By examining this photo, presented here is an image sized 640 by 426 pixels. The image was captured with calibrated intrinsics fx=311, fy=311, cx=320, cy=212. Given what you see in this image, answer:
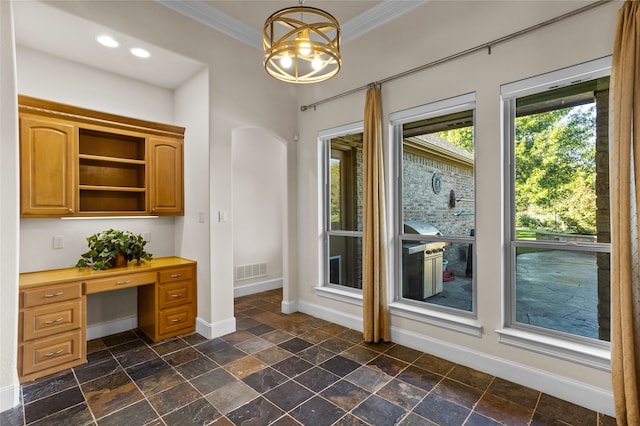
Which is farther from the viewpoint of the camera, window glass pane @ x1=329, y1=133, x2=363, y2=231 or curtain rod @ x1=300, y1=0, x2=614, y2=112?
window glass pane @ x1=329, y1=133, x2=363, y2=231

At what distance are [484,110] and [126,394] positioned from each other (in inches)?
146

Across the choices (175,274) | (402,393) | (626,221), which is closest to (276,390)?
(402,393)

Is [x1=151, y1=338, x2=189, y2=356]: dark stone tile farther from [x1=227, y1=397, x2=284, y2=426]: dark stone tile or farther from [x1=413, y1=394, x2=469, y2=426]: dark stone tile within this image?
[x1=413, y1=394, x2=469, y2=426]: dark stone tile

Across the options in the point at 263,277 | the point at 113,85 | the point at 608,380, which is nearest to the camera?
the point at 608,380

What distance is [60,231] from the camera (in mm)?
3293

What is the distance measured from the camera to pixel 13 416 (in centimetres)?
215

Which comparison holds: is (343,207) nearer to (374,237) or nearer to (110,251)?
(374,237)

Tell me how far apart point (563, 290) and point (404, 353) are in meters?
1.47

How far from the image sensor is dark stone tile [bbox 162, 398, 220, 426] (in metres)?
2.07

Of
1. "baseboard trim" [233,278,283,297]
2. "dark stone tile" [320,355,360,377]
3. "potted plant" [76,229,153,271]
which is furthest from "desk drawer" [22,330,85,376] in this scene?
"baseboard trim" [233,278,283,297]

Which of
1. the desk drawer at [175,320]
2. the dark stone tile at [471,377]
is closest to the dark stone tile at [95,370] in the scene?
the desk drawer at [175,320]

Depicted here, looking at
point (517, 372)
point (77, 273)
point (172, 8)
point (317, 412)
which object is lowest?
point (317, 412)

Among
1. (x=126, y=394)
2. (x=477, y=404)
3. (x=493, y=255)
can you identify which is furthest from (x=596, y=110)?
(x=126, y=394)

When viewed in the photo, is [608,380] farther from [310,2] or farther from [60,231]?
[60,231]
